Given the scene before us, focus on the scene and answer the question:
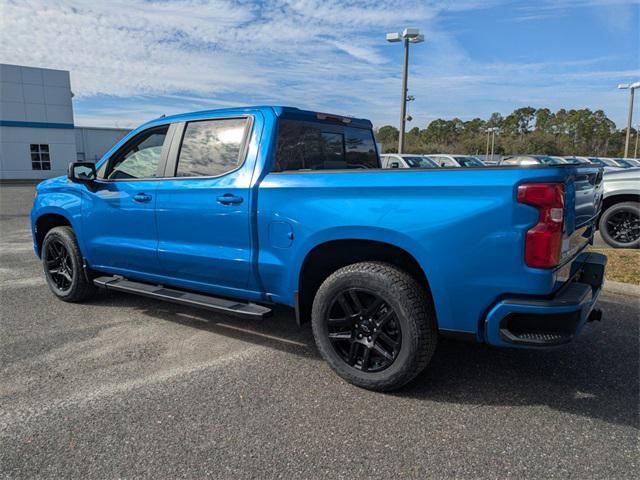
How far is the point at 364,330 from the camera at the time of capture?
3.23 m

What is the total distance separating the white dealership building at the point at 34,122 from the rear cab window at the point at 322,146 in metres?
35.2

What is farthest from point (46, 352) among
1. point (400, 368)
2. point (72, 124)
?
point (72, 124)

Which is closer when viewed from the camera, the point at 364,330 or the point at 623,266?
the point at 364,330

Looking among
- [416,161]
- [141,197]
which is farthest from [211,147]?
[416,161]

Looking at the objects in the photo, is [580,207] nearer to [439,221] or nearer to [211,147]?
[439,221]

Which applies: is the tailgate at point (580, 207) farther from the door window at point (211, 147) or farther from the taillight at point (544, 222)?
the door window at point (211, 147)

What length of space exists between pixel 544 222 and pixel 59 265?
4873 millimetres

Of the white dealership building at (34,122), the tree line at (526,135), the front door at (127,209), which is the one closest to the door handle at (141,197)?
the front door at (127,209)

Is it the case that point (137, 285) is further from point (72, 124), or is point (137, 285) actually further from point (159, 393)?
point (72, 124)

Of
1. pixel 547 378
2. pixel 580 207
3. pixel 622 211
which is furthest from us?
pixel 622 211

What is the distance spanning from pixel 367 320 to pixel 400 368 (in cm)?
37

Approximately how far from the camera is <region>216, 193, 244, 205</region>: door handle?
3.60m

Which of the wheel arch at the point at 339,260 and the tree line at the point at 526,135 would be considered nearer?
the wheel arch at the point at 339,260

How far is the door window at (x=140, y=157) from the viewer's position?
4340 mm
